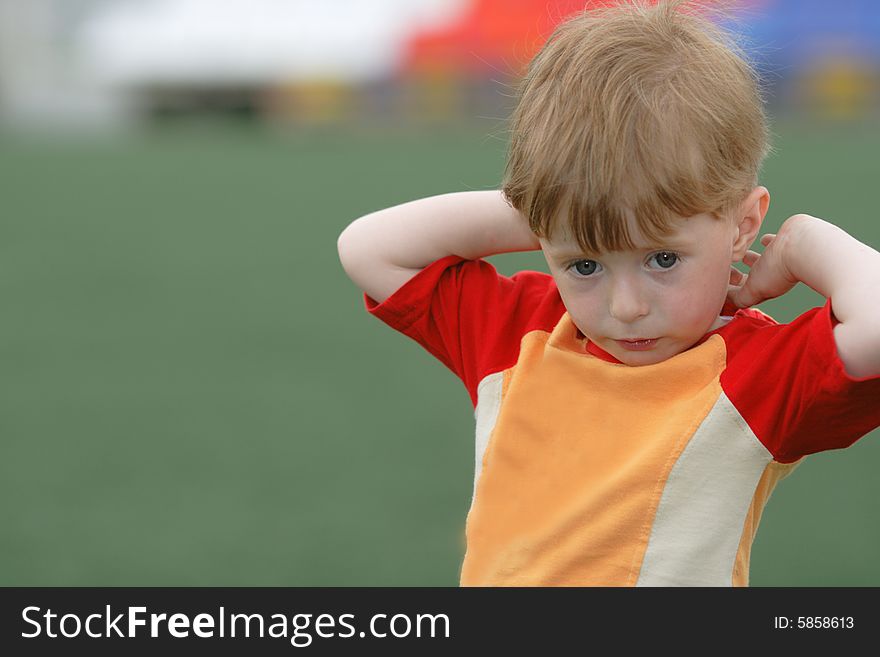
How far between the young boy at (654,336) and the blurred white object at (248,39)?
2844 cm

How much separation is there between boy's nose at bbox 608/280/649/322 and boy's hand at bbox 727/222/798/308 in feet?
0.63

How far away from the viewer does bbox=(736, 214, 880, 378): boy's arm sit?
1593 mm

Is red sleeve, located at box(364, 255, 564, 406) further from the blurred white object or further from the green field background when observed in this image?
the blurred white object

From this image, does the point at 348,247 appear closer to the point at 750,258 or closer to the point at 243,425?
the point at 750,258

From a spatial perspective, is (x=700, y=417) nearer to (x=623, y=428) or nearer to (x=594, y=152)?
(x=623, y=428)

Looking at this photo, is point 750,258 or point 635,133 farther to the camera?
point 750,258

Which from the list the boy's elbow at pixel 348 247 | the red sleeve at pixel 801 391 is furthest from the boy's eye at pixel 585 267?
the boy's elbow at pixel 348 247

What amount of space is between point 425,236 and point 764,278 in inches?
19.9

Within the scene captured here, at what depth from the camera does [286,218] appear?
13.2 meters

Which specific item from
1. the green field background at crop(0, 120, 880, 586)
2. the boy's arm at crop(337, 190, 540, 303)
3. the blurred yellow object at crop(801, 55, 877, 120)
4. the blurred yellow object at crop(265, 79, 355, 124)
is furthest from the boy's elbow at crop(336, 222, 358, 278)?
the blurred yellow object at crop(265, 79, 355, 124)

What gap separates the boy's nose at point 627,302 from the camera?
1692 mm

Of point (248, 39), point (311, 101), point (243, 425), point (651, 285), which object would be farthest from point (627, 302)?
point (248, 39)

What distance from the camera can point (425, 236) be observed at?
2.00 m

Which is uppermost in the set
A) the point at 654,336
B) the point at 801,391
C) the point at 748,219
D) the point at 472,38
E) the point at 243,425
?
the point at 472,38
